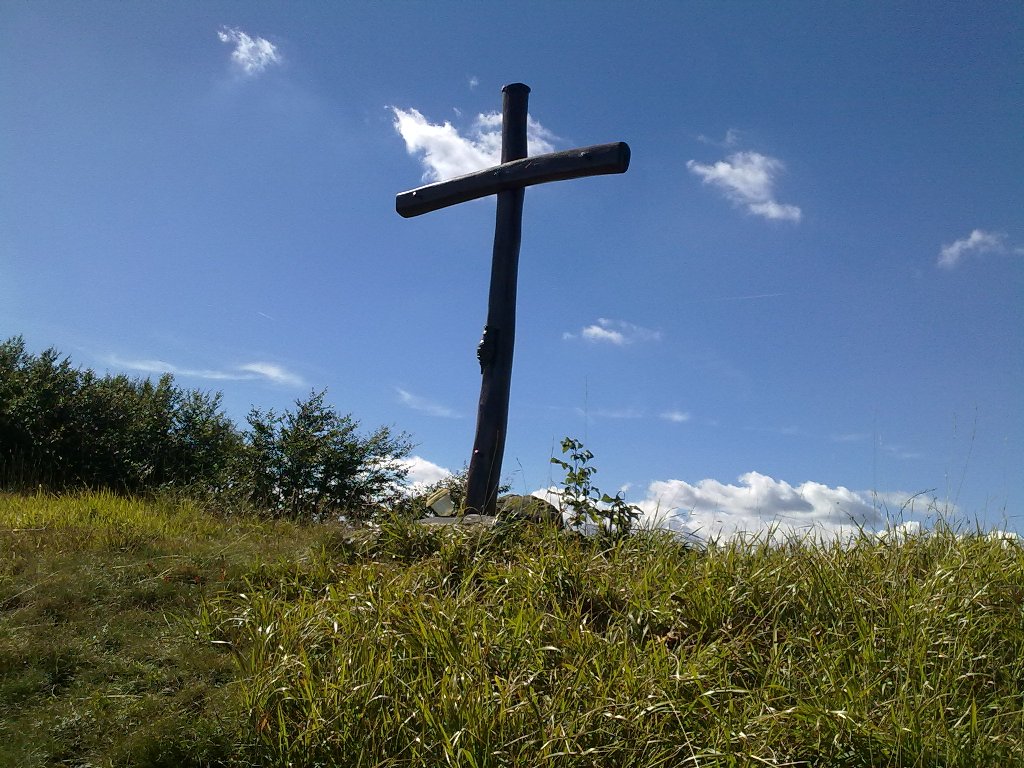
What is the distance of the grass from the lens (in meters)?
3.90

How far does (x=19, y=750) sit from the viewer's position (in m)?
4.27

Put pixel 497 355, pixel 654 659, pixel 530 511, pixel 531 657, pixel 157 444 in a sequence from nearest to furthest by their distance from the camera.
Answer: pixel 654 659
pixel 531 657
pixel 530 511
pixel 497 355
pixel 157 444

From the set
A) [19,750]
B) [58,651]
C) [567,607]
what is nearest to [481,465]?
[567,607]

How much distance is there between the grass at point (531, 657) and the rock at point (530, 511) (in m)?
0.25

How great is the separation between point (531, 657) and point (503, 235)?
5.25 meters

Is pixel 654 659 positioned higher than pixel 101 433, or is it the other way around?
pixel 101 433

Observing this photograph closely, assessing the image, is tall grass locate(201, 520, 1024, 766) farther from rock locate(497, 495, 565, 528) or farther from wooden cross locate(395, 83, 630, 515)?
wooden cross locate(395, 83, 630, 515)

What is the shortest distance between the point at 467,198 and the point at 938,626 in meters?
6.47

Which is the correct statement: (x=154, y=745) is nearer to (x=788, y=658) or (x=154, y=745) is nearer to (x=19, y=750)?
(x=19, y=750)

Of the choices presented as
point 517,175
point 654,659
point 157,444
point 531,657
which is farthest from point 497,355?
point 157,444

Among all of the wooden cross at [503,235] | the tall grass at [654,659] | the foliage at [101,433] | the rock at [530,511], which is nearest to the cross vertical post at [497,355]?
the wooden cross at [503,235]

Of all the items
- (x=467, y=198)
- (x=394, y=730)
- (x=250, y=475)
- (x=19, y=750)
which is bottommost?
(x=19, y=750)

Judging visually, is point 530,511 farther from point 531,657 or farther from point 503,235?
point 503,235

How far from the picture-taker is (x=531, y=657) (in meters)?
4.52
